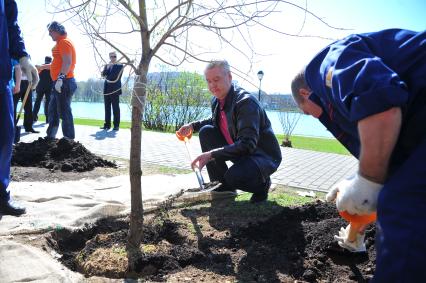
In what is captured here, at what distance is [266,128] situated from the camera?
12.8 feet

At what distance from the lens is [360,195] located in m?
1.56

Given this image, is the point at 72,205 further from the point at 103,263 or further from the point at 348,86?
the point at 348,86

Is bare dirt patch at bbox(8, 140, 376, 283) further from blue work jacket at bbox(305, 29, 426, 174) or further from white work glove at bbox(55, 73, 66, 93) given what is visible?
white work glove at bbox(55, 73, 66, 93)

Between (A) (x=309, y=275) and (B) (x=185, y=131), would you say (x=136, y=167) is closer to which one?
(A) (x=309, y=275)

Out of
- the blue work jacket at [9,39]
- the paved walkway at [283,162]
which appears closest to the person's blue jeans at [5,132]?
the blue work jacket at [9,39]

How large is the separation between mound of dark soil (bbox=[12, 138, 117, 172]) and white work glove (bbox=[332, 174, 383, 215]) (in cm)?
438

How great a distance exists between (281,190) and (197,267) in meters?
2.45

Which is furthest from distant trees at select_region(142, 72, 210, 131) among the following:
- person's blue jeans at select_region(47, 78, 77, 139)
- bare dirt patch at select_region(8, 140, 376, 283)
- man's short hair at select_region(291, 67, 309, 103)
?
man's short hair at select_region(291, 67, 309, 103)

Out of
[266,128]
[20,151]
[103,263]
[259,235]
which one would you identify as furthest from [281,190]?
[20,151]

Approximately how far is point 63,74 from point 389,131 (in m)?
6.24

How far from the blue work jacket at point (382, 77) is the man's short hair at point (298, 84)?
0.28m

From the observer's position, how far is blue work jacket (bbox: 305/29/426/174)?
1336mm

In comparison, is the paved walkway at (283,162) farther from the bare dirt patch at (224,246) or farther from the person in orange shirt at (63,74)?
the bare dirt patch at (224,246)

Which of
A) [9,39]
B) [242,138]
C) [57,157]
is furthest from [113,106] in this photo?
[242,138]
